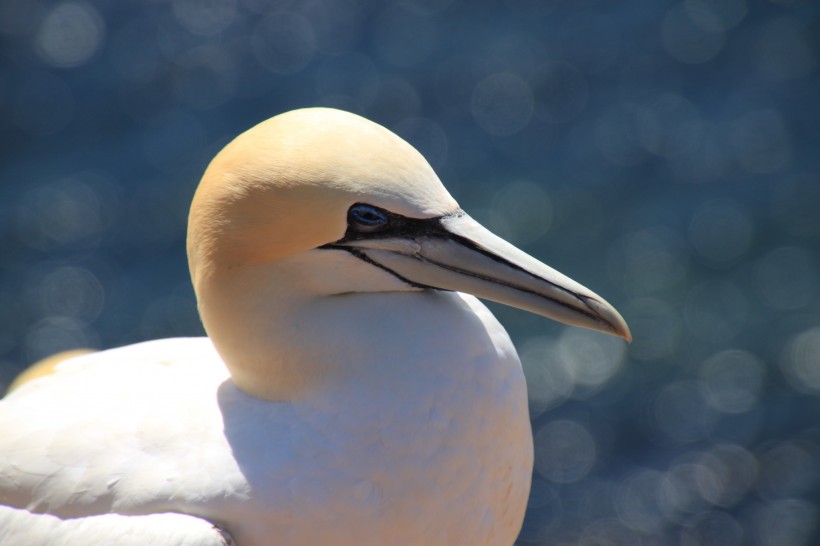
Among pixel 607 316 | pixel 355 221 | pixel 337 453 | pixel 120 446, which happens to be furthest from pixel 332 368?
pixel 607 316

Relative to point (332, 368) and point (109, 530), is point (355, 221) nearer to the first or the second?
point (332, 368)

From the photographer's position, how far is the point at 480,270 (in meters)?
3.17

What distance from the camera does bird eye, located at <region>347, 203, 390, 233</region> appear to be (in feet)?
10.1

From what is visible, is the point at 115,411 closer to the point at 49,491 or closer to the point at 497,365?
the point at 49,491

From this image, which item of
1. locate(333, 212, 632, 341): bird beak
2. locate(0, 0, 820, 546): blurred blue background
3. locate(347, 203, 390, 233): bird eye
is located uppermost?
locate(347, 203, 390, 233): bird eye

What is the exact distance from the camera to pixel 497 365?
3.30m

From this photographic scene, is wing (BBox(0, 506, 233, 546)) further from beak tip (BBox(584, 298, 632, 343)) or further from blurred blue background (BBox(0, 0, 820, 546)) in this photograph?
blurred blue background (BBox(0, 0, 820, 546))

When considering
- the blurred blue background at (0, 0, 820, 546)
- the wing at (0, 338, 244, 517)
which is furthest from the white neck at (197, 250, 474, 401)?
the blurred blue background at (0, 0, 820, 546)

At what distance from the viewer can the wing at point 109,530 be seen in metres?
3.07

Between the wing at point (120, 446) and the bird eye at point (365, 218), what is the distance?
0.70 meters

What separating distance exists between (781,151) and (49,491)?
830 centimetres

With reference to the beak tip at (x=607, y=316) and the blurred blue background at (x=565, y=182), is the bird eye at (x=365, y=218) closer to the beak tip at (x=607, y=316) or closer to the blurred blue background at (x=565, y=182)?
the beak tip at (x=607, y=316)

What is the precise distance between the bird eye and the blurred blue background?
475cm

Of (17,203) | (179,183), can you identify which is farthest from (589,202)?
A: (17,203)
